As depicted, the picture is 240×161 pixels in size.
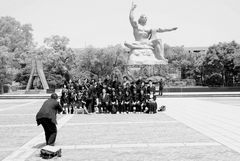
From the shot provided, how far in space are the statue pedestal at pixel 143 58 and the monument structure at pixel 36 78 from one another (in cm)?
1099

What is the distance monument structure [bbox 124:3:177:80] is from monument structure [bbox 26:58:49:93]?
10608 mm

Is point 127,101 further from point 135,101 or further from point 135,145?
point 135,145

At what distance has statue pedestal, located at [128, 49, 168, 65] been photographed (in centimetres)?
4669

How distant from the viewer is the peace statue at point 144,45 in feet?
155

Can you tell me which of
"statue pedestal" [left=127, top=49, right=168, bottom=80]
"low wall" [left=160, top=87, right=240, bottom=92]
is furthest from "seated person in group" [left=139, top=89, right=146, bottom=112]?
"statue pedestal" [left=127, top=49, right=168, bottom=80]

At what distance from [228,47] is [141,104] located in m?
38.8

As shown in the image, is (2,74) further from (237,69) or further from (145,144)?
(145,144)

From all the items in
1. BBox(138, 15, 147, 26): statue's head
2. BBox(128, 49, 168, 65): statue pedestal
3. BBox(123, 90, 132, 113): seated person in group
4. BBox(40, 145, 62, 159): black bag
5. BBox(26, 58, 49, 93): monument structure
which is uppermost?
Result: BBox(138, 15, 147, 26): statue's head

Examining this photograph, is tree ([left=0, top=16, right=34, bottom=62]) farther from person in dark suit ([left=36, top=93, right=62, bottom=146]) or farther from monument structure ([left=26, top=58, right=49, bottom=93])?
person in dark suit ([left=36, top=93, right=62, bottom=146])

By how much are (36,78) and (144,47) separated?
14.1m

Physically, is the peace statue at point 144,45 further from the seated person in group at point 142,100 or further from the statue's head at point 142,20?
the seated person in group at point 142,100

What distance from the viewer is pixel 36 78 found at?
46.1 metres

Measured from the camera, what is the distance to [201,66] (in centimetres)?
5850

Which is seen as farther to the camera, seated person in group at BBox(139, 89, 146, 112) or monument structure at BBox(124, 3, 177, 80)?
monument structure at BBox(124, 3, 177, 80)
